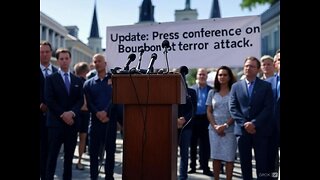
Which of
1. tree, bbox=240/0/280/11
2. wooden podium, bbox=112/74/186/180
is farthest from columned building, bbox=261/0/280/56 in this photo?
wooden podium, bbox=112/74/186/180

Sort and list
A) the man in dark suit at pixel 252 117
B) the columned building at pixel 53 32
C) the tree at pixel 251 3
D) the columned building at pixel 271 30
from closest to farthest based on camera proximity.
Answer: the man in dark suit at pixel 252 117, the tree at pixel 251 3, the columned building at pixel 271 30, the columned building at pixel 53 32

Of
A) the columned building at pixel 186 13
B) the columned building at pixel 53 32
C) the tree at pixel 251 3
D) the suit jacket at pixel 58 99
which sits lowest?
the suit jacket at pixel 58 99

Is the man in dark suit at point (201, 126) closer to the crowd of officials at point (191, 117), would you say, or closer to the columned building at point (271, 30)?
the crowd of officials at point (191, 117)

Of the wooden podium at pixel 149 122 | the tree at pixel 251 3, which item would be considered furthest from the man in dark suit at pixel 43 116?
the tree at pixel 251 3

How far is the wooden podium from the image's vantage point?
12.3 feet

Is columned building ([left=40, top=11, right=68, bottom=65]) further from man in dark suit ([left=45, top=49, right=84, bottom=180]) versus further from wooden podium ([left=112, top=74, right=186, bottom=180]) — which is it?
wooden podium ([left=112, top=74, right=186, bottom=180])

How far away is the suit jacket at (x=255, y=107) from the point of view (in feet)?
17.6

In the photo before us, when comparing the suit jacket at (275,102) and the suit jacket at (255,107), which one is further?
the suit jacket at (275,102)

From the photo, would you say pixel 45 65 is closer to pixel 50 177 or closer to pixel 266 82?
pixel 50 177

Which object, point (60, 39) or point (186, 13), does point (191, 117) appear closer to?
point (60, 39)
